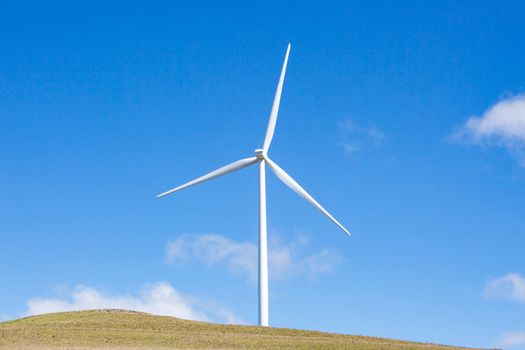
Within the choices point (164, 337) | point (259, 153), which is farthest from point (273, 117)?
point (164, 337)

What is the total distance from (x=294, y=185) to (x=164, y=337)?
2350 cm

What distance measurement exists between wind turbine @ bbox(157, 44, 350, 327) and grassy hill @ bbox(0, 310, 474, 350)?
5.60 meters

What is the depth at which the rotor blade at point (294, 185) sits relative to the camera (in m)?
77.1

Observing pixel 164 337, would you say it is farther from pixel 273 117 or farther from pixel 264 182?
pixel 273 117

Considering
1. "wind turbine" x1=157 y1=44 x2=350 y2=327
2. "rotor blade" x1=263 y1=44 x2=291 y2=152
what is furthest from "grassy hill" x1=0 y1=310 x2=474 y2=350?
"rotor blade" x1=263 y1=44 x2=291 y2=152

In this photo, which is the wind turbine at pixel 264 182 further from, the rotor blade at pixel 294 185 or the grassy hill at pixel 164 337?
the grassy hill at pixel 164 337

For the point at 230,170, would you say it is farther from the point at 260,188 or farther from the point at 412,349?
the point at 412,349

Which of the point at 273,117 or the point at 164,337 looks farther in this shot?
the point at 273,117

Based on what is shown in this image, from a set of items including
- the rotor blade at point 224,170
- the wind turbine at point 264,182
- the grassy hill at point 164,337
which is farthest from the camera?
the rotor blade at point 224,170

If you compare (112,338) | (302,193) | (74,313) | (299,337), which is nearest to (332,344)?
(299,337)

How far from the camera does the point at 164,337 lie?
60.4 metres

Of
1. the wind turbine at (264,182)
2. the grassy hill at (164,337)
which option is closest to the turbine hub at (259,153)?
the wind turbine at (264,182)

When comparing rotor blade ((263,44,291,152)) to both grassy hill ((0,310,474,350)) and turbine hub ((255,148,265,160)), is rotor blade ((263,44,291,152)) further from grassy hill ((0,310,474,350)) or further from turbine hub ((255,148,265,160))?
grassy hill ((0,310,474,350))

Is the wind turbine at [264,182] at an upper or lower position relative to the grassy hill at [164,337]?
upper
